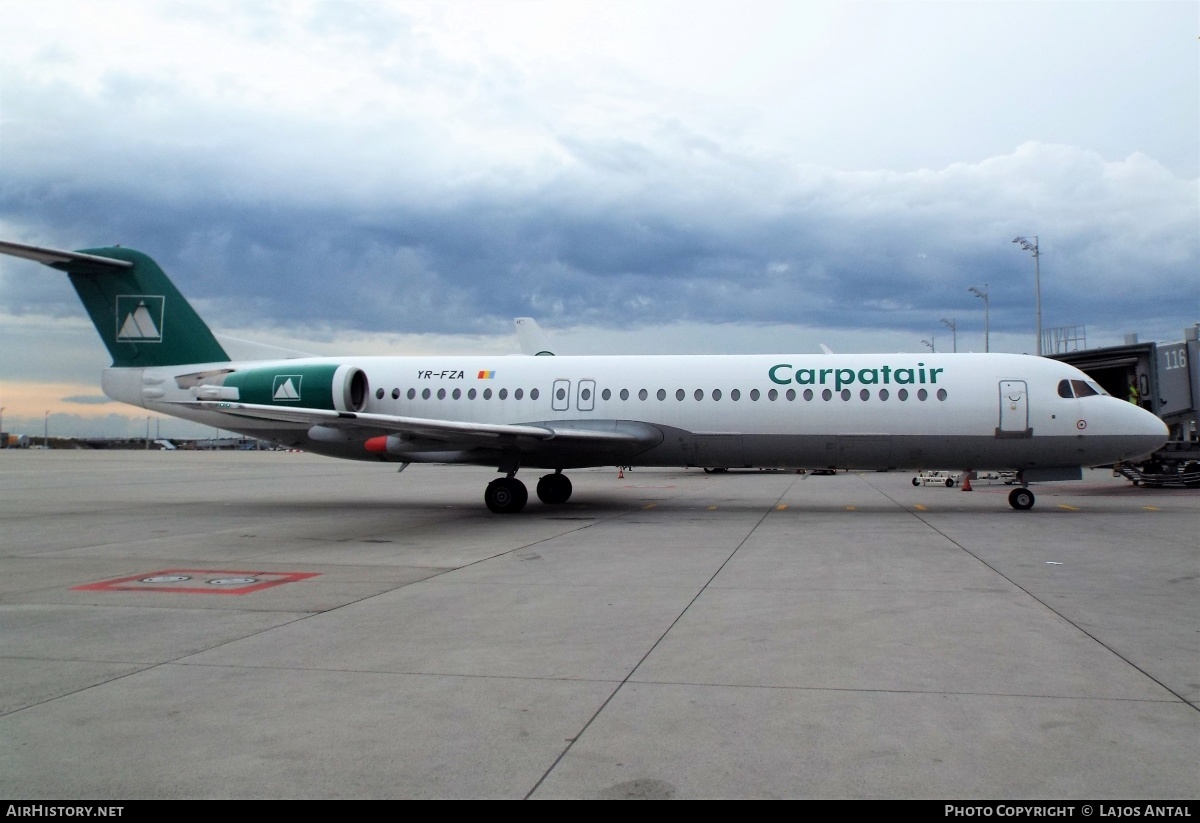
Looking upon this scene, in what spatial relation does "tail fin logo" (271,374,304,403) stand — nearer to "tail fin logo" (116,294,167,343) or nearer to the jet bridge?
"tail fin logo" (116,294,167,343)

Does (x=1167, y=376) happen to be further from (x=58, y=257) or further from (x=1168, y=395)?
(x=58, y=257)

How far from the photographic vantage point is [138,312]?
19.8 m

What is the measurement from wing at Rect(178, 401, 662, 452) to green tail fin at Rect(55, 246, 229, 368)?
1.57 meters

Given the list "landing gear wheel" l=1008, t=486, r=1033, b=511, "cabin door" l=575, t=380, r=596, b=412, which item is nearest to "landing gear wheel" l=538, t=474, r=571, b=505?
"cabin door" l=575, t=380, r=596, b=412

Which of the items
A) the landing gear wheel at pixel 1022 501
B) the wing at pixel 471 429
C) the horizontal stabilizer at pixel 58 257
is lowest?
the landing gear wheel at pixel 1022 501

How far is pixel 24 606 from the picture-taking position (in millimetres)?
8070

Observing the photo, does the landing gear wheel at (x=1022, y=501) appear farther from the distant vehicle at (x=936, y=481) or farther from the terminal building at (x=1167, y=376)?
the terminal building at (x=1167, y=376)

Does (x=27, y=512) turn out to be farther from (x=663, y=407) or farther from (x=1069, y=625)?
(x=1069, y=625)

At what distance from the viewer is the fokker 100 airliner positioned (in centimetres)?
1675

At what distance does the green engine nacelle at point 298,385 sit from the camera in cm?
1881

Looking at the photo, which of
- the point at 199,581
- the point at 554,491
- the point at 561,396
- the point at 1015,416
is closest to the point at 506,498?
the point at 554,491

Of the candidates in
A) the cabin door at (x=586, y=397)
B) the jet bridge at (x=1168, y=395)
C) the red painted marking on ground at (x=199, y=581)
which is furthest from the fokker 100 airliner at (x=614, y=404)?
the jet bridge at (x=1168, y=395)

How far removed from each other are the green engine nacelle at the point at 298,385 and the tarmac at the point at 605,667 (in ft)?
20.2

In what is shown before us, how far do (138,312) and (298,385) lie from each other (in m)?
4.58
